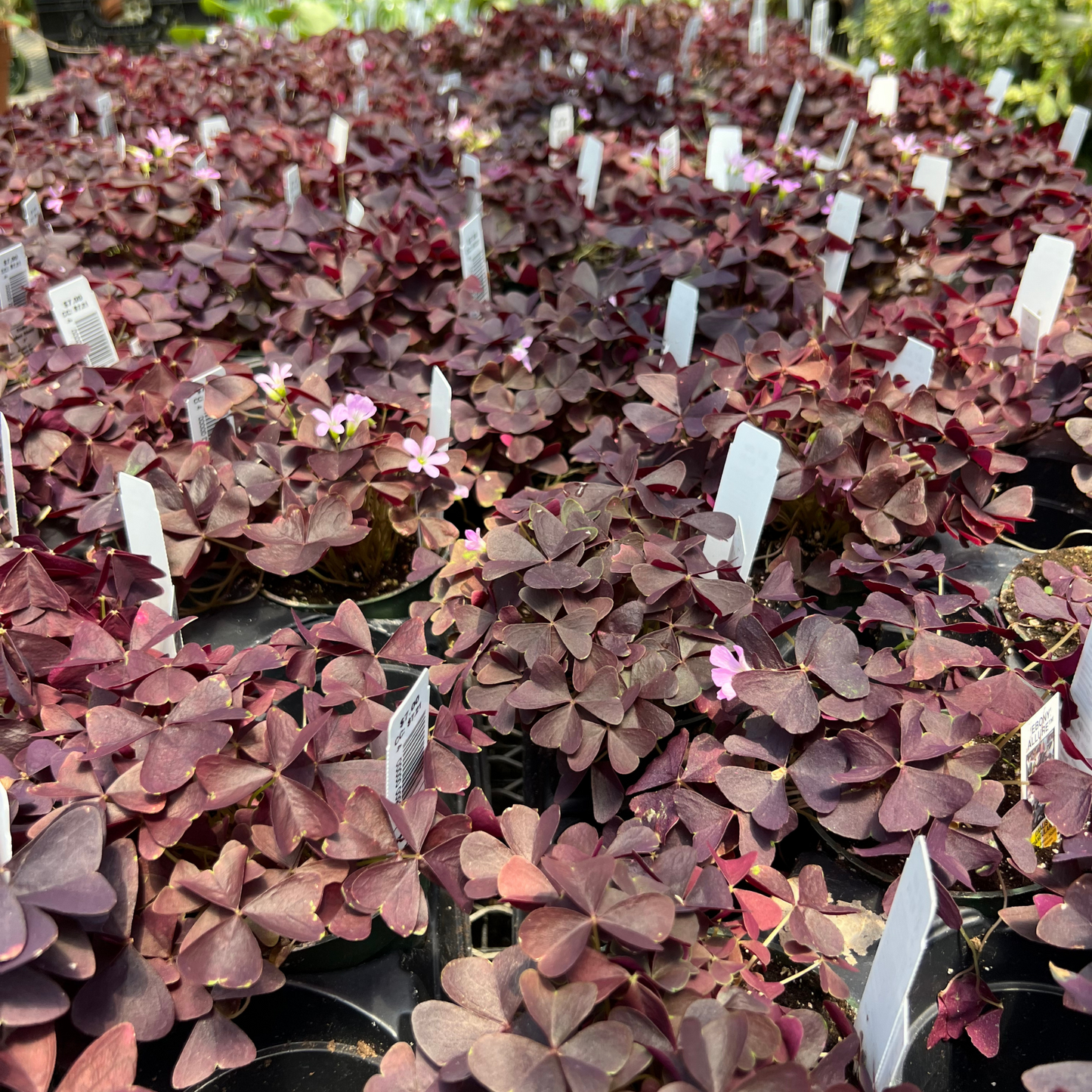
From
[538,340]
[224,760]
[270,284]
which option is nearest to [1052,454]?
[538,340]

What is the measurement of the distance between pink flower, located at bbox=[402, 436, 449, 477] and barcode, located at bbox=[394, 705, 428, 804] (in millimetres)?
541

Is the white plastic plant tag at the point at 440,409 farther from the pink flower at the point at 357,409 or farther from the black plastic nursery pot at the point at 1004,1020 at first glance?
the black plastic nursery pot at the point at 1004,1020

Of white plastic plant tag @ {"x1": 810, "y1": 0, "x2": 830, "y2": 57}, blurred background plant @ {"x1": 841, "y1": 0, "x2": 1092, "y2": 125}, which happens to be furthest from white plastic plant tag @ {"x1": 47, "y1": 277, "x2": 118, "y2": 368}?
blurred background plant @ {"x1": 841, "y1": 0, "x2": 1092, "y2": 125}

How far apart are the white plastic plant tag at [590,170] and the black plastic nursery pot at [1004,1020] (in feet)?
6.60

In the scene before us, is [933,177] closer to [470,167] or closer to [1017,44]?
[470,167]

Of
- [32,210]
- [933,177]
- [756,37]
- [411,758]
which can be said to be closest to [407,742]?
[411,758]

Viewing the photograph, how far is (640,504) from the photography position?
1186mm

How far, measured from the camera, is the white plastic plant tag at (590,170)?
7.83ft

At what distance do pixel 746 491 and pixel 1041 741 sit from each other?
0.43 metres

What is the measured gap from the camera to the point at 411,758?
0.83 metres

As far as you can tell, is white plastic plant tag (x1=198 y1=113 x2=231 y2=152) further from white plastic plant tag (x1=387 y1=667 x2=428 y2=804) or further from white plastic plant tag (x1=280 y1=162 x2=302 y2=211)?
white plastic plant tag (x1=387 y1=667 x2=428 y2=804)

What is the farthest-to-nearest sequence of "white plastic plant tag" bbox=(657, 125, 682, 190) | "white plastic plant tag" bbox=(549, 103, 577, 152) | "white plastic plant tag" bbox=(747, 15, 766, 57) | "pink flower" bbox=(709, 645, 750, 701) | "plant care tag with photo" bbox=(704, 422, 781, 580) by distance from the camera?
"white plastic plant tag" bbox=(747, 15, 766, 57)
"white plastic plant tag" bbox=(549, 103, 577, 152)
"white plastic plant tag" bbox=(657, 125, 682, 190)
"plant care tag with photo" bbox=(704, 422, 781, 580)
"pink flower" bbox=(709, 645, 750, 701)

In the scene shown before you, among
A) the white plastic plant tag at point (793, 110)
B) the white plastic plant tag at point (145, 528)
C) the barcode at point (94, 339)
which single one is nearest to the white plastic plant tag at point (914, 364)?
the white plastic plant tag at point (145, 528)

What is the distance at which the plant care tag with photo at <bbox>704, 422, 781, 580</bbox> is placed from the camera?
108cm
